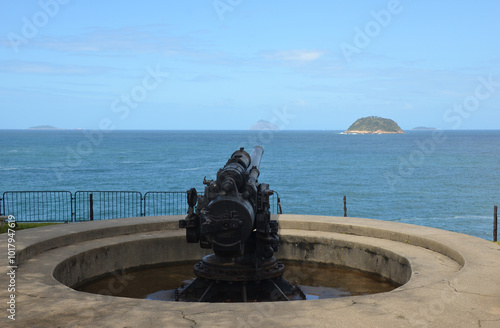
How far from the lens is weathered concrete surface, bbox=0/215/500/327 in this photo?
Result: 6.75 meters

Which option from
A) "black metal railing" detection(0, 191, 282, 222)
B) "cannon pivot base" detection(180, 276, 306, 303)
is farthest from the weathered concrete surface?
"black metal railing" detection(0, 191, 282, 222)

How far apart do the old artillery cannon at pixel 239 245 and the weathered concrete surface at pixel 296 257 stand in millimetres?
1938

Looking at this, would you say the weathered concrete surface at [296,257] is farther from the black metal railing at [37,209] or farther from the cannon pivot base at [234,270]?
the black metal railing at [37,209]

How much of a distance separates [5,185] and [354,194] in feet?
135

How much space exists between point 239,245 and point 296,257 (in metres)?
4.24

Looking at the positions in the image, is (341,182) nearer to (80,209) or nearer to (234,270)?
(80,209)

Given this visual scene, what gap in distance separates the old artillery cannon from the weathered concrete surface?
Result: 1938 millimetres

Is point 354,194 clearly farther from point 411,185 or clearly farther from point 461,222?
point 461,222

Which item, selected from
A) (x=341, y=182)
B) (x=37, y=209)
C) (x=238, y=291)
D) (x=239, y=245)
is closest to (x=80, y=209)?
(x=37, y=209)

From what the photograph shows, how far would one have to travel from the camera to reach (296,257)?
13.1 m

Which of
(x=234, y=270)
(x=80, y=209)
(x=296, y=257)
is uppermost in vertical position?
(x=234, y=270)

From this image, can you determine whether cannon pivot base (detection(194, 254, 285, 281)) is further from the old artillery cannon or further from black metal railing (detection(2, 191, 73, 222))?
black metal railing (detection(2, 191, 73, 222))

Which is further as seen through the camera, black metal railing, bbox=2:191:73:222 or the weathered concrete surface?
black metal railing, bbox=2:191:73:222

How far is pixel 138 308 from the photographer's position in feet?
23.5
